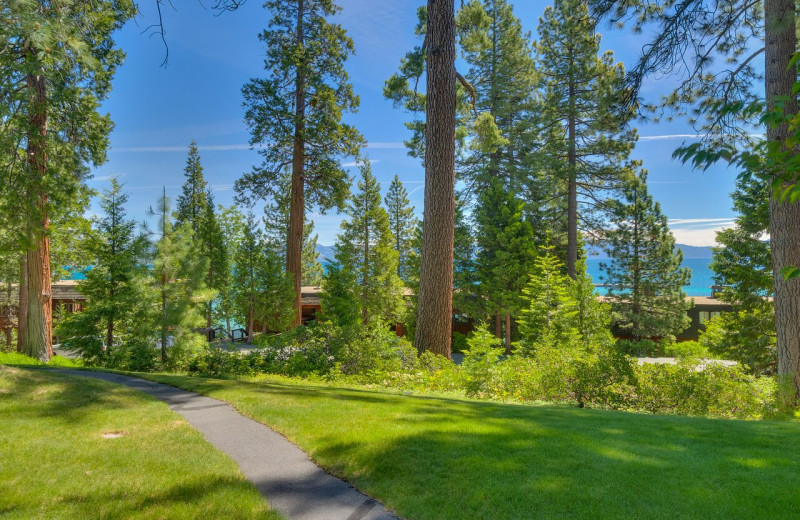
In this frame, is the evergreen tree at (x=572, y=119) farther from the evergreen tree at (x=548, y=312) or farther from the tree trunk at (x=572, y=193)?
the evergreen tree at (x=548, y=312)

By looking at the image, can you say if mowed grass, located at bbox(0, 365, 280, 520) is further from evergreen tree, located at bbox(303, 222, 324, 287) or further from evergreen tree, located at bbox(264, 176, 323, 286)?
evergreen tree, located at bbox(303, 222, 324, 287)

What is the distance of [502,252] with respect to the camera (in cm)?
2273

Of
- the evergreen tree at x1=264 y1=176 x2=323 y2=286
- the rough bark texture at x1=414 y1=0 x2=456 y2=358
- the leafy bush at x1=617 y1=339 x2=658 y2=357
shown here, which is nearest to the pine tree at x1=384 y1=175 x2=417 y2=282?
the evergreen tree at x1=264 y1=176 x2=323 y2=286

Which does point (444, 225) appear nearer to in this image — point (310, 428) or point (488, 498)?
point (310, 428)

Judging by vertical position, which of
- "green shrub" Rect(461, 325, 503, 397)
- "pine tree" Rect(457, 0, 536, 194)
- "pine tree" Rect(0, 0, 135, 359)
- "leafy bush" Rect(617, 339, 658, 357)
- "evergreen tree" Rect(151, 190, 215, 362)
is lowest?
"leafy bush" Rect(617, 339, 658, 357)

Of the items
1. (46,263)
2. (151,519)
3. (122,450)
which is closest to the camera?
(151,519)

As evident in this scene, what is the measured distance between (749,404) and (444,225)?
6311 millimetres

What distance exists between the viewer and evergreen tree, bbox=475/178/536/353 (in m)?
22.7

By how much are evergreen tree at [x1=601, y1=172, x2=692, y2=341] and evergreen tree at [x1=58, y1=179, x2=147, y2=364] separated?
2579cm

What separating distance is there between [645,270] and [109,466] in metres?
30.6

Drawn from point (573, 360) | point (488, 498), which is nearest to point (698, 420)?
point (573, 360)

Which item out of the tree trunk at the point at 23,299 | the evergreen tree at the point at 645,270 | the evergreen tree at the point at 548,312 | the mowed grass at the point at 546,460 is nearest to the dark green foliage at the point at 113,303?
the tree trunk at the point at 23,299

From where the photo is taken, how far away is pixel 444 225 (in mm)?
9688

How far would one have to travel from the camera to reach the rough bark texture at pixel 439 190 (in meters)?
9.64
